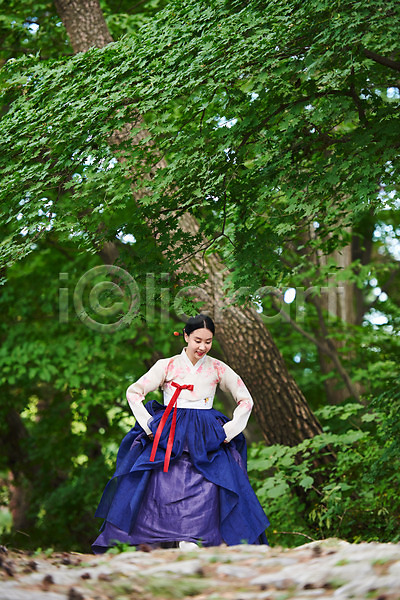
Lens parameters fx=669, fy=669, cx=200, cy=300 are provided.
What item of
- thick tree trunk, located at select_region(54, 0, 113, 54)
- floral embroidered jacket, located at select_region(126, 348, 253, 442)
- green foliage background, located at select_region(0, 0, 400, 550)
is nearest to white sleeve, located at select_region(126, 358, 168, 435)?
floral embroidered jacket, located at select_region(126, 348, 253, 442)

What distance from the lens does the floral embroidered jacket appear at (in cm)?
461

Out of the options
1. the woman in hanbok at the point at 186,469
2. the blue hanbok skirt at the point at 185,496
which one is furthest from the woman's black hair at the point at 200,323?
the blue hanbok skirt at the point at 185,496

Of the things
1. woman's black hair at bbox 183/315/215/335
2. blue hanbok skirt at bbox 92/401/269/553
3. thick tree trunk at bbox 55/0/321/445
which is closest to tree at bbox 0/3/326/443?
thick tree trunk at bbox 55/0/321/445

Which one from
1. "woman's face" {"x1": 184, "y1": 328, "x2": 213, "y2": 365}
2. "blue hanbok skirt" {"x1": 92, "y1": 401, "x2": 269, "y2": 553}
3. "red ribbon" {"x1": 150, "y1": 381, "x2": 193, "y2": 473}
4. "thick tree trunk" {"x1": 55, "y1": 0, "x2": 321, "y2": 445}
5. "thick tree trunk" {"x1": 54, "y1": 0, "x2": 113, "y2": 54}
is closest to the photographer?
"blue hanbok skirt" {"x1": 92, "y1": 401, "x2": 269, "y2": 553}

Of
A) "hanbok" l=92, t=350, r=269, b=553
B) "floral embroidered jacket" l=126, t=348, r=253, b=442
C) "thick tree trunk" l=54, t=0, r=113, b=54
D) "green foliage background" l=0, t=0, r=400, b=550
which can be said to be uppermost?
"thick tree trunk" l=54, t=0, r=113, b=54

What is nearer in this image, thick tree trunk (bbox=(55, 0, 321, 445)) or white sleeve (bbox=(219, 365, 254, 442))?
white sleeve (bbox=(219, 365, 254, 442))

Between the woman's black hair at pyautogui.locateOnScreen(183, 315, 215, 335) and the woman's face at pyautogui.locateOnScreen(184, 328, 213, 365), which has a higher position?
the woman's black hair at pyautogui.locateOnScreen(183, 315, 215, 335)

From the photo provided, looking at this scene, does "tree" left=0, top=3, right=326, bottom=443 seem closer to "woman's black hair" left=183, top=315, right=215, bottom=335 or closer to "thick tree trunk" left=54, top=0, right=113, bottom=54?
"thick tree trunk" left=54, top=0, right=113, bottom=54

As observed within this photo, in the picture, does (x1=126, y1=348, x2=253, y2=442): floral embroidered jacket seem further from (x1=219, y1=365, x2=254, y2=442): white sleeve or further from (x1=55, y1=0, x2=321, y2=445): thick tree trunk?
(x1=55, y1=0, x2=321, y2=445): thick tree trunk

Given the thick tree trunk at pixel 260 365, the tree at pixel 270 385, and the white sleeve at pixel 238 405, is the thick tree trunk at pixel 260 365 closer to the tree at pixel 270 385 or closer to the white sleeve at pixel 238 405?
the tree at pixel 270 385

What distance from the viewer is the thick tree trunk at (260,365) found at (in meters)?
7.07

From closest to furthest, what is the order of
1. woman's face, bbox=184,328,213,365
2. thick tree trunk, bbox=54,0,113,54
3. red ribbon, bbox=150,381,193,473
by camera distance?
red ribbon, bbox=150,381,193,473, woman's face, bbox=184,328,213,365, thick tree trunk, bbox=54,0,113,54

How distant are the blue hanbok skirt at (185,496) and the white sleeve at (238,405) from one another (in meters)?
0.07

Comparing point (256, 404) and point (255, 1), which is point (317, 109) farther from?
point (256, 404)
